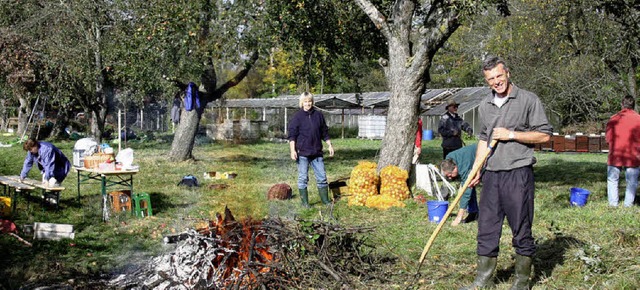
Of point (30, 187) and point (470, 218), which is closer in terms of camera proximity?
point (470, 218)

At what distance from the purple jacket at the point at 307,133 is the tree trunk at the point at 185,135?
32.6 feet

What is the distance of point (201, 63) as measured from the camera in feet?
56.9

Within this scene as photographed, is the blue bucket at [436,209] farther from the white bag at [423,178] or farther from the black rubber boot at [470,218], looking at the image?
the white bag at [423,178]

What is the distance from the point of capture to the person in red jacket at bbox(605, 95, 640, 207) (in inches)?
390

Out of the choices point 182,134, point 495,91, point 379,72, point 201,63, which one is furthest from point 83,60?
point 379,72

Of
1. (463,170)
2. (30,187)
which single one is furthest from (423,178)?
(30,187)

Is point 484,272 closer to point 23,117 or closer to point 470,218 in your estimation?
point 470,218

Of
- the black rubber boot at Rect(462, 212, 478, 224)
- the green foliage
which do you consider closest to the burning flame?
the black rubber boot at Rect(462, 212, 478, 224)

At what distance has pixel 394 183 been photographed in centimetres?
1159

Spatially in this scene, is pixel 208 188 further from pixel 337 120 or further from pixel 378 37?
pixel 337 120

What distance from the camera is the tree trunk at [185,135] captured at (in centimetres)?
1991

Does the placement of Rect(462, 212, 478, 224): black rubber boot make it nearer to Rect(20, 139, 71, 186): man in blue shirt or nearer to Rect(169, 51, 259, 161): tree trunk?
Rect(20, 139, 71, 186): man in blue shirt

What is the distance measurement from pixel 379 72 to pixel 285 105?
13940 millimetres

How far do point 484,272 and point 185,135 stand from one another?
605 inches
